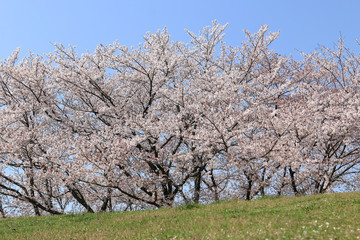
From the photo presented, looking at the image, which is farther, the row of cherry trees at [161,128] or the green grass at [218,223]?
the row of cherry trees at [161,128]

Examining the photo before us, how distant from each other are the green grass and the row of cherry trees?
3153 millimetres

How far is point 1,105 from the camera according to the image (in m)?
22.4

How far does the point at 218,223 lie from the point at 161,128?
756 centimetres

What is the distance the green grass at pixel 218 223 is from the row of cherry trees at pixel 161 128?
3.15 m

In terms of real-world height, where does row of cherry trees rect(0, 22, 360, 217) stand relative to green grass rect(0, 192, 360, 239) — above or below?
above

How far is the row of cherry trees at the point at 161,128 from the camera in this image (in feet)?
52.6

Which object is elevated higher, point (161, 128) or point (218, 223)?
point (161, 128)

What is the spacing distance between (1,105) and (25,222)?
37.9 feet

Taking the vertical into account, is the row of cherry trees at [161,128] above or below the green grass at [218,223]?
above

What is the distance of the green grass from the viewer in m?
7.88

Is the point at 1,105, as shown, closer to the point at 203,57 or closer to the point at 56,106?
the point at 56,106

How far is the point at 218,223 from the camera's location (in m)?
9.53

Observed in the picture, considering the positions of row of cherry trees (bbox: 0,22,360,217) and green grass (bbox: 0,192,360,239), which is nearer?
green grass (bbox: 0,192,360,239)

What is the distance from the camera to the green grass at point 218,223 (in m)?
7.88
